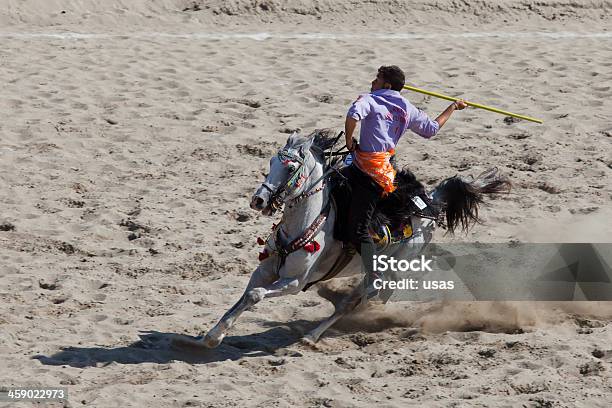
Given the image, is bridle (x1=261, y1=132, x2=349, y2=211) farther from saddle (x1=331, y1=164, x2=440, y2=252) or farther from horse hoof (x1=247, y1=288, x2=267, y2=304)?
horse hoof (x1=247, y1=288, x2=267, y2=304)

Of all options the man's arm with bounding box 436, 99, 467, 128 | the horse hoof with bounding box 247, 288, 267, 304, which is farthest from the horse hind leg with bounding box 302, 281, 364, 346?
the man's arm with bounding box 436, 99, 467, 128

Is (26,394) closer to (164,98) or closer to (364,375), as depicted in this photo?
(364,375)

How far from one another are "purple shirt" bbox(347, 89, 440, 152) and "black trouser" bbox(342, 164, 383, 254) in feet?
0.63

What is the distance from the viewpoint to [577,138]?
441 inches

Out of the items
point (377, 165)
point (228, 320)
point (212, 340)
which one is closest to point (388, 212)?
point (377, 165)

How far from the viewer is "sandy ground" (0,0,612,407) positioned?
6.80 metres

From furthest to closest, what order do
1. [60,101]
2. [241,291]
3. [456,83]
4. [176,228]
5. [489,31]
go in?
[489,31] < [456,83] < [60,101] < [176,228] < [241,291]

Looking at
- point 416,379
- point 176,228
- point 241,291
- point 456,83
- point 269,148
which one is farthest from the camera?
point 456,83

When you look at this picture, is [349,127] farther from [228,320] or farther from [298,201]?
[228,320]

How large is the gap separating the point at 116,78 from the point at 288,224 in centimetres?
634

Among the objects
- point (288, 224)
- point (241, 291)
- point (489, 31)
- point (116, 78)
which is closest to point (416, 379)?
point (288, 224)

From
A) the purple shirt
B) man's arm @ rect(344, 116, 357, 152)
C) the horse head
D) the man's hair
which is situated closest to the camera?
the horse head

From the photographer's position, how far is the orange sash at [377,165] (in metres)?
7.28

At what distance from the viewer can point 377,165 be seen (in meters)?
7.28
